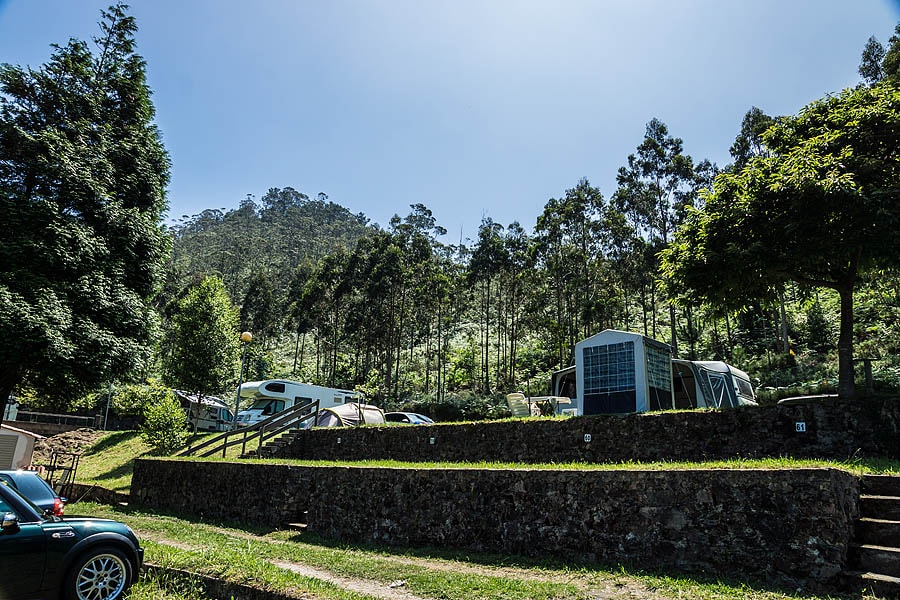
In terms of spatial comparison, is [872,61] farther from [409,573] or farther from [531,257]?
[409,573]

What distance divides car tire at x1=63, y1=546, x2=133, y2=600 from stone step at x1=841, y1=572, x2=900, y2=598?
25.6 ft

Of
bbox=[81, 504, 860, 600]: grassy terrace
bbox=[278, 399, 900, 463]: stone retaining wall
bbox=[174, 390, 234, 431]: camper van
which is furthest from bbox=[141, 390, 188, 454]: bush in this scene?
bbox=[81, 504, 860, 600]: grassy terrace

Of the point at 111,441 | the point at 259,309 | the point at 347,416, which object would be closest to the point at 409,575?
the point at 347,416

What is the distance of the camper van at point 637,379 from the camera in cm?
1519

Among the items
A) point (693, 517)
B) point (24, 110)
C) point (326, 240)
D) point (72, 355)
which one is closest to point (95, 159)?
point (24, 110)

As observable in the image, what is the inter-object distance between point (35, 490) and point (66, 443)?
73.2 ft

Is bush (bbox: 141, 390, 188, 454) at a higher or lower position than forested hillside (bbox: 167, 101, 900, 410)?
lower

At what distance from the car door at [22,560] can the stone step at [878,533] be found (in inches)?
345

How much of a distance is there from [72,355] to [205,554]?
431 inches

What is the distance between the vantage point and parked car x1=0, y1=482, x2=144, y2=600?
547cm

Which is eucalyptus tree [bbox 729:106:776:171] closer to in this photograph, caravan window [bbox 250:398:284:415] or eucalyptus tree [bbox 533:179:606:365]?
eucalyptus tree [bbox 533:179:606:365]

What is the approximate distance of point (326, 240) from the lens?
363ft

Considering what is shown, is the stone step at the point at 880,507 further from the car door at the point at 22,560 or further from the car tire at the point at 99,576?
the car door at the point at 22,560

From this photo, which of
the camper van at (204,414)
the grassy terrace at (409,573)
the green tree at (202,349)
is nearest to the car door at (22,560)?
the grassy terrace at (409,573)
